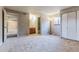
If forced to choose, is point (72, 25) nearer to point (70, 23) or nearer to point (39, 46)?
point (70, 23)

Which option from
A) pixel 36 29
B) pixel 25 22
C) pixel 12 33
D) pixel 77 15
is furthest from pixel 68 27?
pixel 36 29

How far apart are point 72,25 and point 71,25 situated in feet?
0.34


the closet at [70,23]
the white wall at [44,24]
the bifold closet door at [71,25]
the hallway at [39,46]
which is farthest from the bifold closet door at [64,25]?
the white wall at [44,24]

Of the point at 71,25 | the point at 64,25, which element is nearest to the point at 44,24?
the point at 64,25

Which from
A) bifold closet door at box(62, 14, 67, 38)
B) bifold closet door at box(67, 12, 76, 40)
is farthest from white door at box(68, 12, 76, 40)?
bifold closet door at box(62, 14, 67, 38)

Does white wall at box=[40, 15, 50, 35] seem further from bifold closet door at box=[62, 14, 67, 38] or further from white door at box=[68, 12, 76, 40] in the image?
white door at box=[68, 12, 76, 40]

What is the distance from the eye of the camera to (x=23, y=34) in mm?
10258

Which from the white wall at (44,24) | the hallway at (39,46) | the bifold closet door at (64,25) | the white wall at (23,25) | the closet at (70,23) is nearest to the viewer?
the hallway at (39,46)

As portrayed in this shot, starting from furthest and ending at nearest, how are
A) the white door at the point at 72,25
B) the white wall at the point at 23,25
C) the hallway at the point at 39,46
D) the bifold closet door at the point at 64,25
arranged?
1. the white wall at the point at 23,25
2. the bifold closet door at the point at 64,25
3. the white door at the point at 72,25
4. the hallway at the point at 39,46

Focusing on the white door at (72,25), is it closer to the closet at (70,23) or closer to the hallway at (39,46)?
the closet at (70,23)

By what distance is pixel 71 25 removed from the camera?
7.43 meters

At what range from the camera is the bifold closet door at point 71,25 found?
716cm
